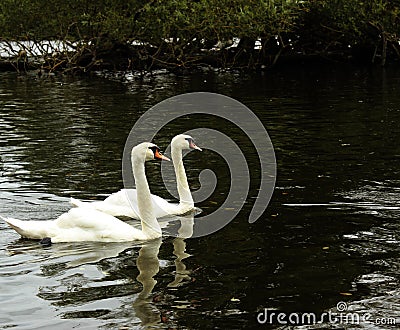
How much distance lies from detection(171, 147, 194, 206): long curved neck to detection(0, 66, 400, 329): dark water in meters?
0.49

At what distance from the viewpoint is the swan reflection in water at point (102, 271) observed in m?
8.92

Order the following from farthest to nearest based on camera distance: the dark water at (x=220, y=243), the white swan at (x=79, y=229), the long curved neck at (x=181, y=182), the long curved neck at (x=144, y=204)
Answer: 1. the long curved neck at (x=181, y=182)
2. the long curved neck at (x=144, y=204)
3. the white swan at (x=79, y=229)
4. the dark water at (x=220, y=243)

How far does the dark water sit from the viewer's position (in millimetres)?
8891

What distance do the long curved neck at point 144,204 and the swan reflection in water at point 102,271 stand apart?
229 mm

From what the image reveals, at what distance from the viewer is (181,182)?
13883 mm

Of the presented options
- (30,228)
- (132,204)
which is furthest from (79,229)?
(132,204)

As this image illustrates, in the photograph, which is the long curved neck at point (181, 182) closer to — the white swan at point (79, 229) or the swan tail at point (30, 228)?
the white swan at point (79, 229)

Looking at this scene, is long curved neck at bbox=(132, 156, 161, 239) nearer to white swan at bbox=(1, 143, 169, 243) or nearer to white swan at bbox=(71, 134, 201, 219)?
white swan at bbox=(1, 143, 169, 243)

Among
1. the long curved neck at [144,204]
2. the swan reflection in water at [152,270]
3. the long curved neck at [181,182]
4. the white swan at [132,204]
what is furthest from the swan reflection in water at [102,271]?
the long curved neck at [181,182]

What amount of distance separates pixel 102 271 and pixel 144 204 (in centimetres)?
198

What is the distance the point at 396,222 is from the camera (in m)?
12.0

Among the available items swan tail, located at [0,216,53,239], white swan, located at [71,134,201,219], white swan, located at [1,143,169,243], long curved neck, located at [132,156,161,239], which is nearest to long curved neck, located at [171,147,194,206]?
white swan, located at [71,134,201,219]

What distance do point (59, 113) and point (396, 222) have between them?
1603 cm

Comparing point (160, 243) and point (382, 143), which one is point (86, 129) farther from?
point (160, 243)
